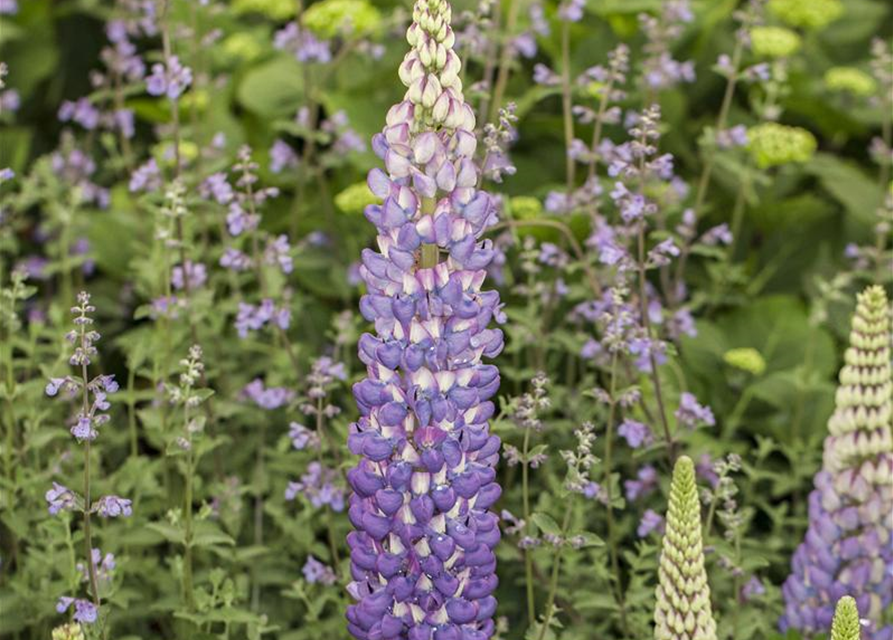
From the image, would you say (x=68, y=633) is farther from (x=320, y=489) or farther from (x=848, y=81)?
(x=848, y=81)

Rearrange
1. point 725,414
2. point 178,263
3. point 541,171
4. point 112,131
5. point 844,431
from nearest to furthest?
point 844,431 → point 178,263 → point 725,414 → point 541,171 → point 112,131

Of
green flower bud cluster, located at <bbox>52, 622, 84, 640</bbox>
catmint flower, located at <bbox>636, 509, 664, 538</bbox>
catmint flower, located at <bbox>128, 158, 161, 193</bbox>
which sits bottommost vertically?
catmint flower, located at <bbox>636, 509, 664, 538</bbox>

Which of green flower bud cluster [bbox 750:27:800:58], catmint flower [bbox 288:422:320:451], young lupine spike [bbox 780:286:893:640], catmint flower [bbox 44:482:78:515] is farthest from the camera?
green flower bud cluster [bbox 750:27:800:58]

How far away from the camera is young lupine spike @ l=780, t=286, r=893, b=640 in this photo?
10.0 feet

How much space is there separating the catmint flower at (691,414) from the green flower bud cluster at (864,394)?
33cm

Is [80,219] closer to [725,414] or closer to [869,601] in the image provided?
[725,414]

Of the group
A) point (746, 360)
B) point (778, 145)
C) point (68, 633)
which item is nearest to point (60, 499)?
point (68, 633)

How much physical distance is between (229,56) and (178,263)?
58.0 inches

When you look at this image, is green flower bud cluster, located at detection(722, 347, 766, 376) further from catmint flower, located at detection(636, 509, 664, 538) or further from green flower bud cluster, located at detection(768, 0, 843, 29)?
green flower bud cluster, located at detection(768, 0, 843, 29)

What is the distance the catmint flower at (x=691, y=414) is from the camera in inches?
135

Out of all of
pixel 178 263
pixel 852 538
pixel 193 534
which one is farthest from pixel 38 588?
pixel 852 538

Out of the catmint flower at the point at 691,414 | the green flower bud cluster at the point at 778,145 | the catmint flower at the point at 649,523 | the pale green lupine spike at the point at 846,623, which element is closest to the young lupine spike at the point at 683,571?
the pale green lupine spike at the point at 846,623

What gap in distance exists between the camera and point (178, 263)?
13.0 ft

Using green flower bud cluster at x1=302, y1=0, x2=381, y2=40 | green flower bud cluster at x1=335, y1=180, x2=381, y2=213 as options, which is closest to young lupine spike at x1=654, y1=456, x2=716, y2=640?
green flower bud cluster at x1=335, y1=180, x2=381, y2=213
